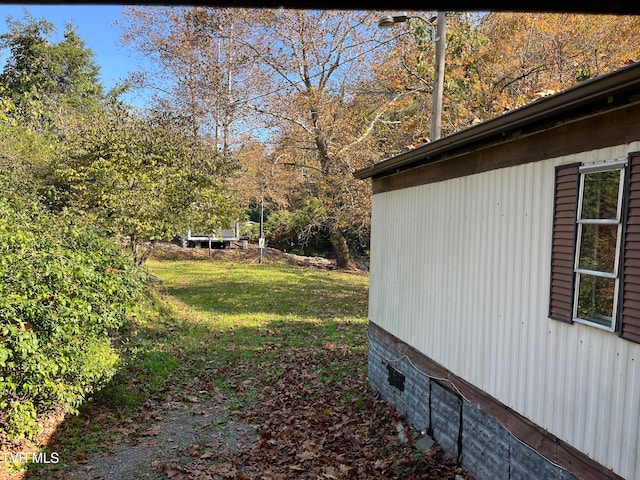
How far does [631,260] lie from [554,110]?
113cm

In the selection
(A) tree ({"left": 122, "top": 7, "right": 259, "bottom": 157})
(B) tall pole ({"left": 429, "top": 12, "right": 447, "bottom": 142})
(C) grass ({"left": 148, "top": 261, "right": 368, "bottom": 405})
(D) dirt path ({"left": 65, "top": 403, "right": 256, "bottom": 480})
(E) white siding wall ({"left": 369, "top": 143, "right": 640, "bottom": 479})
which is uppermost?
(A) tree ({"left": 122, "top": 7, "right": 259, "bottom": 157})

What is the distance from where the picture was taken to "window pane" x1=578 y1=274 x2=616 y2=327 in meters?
3.04

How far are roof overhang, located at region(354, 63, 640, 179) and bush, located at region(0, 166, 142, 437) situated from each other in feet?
Answer: 14.4

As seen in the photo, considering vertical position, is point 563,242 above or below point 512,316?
above

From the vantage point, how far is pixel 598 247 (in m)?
3.17

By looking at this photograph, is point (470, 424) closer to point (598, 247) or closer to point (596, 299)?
point (596, 299)

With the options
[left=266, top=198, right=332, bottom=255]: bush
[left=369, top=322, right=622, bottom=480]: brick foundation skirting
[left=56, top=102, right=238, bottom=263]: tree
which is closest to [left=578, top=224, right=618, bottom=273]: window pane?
[left=369, top=322, right=622, bottom=480]: brick foundation skirting

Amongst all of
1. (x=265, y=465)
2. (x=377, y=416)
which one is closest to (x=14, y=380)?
(x=265, y=465)

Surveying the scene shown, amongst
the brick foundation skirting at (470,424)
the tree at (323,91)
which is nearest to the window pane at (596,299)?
the brick foundation skirting at (470,424)

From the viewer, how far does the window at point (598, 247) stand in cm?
287

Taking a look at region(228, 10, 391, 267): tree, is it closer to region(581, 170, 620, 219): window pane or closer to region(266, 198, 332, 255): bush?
region(266, 198, 332, 255): bush

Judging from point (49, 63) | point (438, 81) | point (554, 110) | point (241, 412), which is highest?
point (49, 63)

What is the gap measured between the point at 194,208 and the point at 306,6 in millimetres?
12722

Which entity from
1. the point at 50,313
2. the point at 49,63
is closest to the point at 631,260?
the point at 50,313
